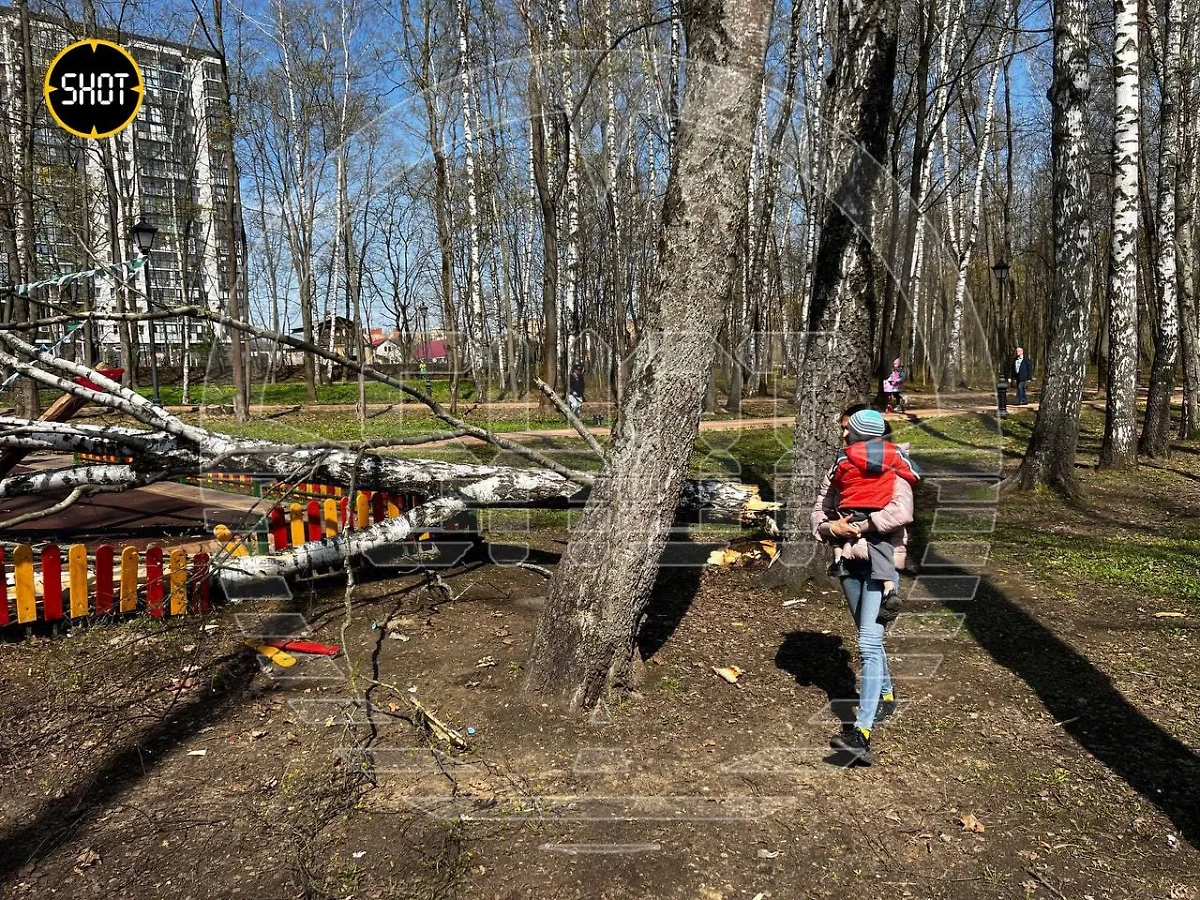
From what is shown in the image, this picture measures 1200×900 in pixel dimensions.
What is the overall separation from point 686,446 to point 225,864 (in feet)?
8.29

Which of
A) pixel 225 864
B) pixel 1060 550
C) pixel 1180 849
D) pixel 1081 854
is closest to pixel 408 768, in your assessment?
pixel 225 864

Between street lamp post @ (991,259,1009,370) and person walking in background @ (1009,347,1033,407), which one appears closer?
person walking in background @ (1009,347,1033,407)

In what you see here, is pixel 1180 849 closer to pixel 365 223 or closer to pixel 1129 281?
pixel 365 223

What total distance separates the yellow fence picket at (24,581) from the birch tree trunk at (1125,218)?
436 inches

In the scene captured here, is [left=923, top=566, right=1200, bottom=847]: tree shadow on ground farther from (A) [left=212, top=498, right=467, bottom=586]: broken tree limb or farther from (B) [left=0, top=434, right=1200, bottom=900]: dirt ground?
(A) [left=212, top=498, right=467, bottom=586]: broken tree limb

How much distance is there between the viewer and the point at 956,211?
2400 cm

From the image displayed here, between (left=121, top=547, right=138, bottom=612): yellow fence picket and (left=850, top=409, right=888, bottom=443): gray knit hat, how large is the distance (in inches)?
174

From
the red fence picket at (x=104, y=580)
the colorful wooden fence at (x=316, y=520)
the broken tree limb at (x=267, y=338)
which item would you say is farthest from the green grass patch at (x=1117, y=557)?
the red fence picket at (x=104, y=580)

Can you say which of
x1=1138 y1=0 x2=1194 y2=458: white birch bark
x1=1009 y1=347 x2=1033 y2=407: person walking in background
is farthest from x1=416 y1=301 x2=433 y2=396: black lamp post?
x1=1009 y1=347 x2=1033 y2=407: person walking in background

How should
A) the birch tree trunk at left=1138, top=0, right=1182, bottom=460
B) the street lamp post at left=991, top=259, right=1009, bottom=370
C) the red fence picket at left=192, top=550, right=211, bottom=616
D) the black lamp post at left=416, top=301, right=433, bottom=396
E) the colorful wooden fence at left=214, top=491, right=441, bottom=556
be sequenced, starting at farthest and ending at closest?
the street lamp post at left=991, top=259, right=1009, bottom=370, the birch tree trunk at left=1138, top=0, right=1182, bottom=460, the colorful wooden fence at left=214, top=491, right=441, bottom=556, the red fence picket at left=192, top=550, right=211, bottom=616, the black lamp post at left=416, top=301, right=433, bottom=396

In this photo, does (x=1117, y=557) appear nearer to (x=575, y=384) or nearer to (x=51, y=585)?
(x=51, y=585)

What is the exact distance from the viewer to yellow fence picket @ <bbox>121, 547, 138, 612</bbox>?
4816mm

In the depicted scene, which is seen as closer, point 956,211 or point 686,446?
point 686,446

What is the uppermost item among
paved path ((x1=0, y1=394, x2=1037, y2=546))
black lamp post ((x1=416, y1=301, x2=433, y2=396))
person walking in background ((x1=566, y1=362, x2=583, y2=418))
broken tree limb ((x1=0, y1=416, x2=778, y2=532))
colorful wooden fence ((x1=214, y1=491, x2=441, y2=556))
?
black lamp post ((x1=416, y1=301, x2=433, y2=396))
